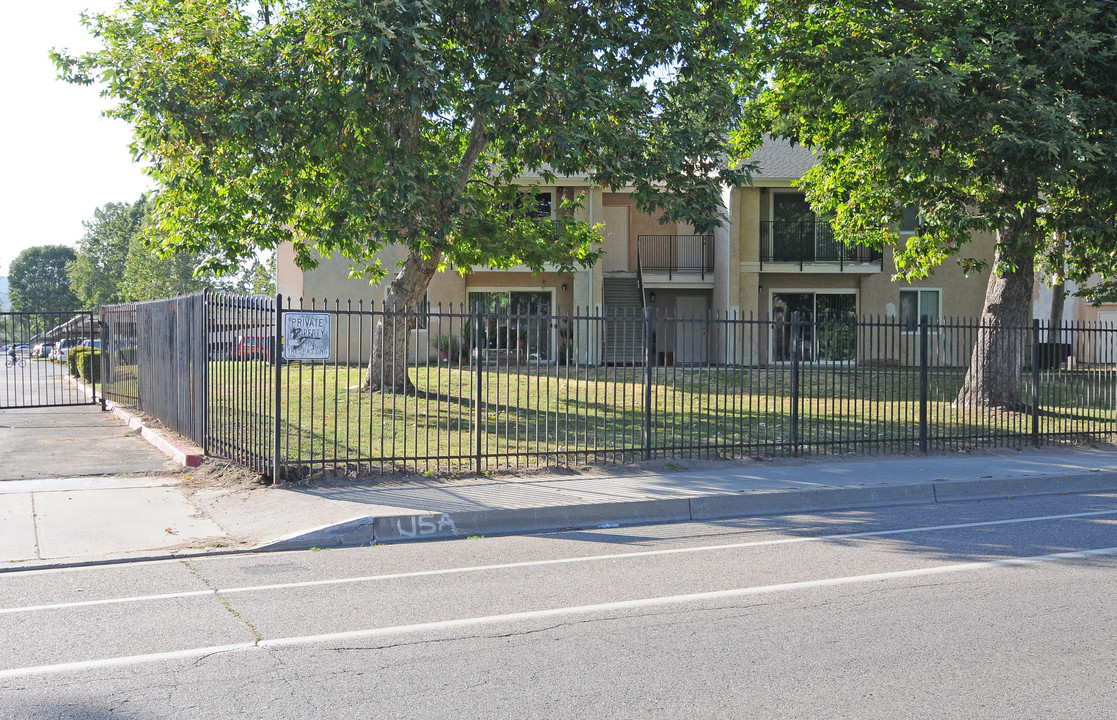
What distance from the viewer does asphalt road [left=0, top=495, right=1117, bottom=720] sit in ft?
14.2

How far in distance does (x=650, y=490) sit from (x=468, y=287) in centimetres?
1914

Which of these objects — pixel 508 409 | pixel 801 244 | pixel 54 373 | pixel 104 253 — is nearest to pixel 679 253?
pixel 801 244

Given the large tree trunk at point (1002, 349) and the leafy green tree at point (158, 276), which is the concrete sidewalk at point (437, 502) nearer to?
the large tree trunk at point (1002, 349)

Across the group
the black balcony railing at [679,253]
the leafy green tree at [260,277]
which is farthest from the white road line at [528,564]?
the leafy green tree at [260,277]

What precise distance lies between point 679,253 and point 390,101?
756 inches

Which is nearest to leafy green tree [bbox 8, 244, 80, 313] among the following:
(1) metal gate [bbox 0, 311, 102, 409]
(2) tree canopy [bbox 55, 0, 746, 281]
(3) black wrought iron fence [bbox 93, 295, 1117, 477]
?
(1) metal gate [bbox 0, 311, 102, 409]

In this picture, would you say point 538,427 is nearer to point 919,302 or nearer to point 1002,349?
point 1002,349

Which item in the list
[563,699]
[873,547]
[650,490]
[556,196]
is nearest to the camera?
[563,699]

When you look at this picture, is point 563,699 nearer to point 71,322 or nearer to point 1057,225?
point 1057,225

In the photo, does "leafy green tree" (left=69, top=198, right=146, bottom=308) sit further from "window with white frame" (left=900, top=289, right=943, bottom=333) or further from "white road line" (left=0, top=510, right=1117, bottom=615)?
"white road line" (left=0, top=510, right=1117, bottom=615)

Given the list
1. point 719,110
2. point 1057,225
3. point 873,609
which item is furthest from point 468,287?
point 873,609

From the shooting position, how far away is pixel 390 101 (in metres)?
12.1

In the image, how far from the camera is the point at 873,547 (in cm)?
788

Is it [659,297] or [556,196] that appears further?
[659,297]
